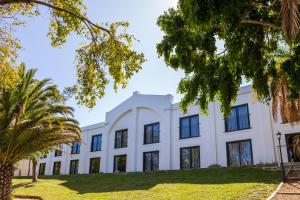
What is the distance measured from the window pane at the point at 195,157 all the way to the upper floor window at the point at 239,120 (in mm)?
3278

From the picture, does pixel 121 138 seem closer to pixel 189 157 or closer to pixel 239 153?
pixel 189 157

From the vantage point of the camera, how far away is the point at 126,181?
22297 millimetres

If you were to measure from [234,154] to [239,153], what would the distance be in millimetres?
416

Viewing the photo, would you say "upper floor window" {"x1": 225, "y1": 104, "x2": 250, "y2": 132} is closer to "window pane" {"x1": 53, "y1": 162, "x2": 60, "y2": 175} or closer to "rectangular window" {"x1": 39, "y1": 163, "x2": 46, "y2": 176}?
"window pane" {"x1": 53, "y1": 162, "x2": 60, "y2": 175}

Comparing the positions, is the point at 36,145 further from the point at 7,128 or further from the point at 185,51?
the point at 185,51

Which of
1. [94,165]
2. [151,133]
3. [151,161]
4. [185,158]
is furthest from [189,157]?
[94,165]

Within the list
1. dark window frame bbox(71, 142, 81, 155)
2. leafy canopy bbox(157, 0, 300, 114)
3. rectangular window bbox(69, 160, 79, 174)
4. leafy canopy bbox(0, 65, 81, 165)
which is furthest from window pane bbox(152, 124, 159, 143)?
leafy canopy bbox(157, 0, 300, 114)

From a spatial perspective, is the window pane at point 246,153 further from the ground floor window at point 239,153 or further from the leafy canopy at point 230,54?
the leafy canopy at point 230,54

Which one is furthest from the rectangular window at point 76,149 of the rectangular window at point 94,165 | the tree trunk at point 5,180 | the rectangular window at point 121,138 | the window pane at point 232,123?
the tree trunk at point 5,180

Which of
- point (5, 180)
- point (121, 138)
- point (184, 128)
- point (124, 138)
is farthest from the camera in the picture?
point (121, 138)

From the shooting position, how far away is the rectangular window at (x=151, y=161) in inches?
1186

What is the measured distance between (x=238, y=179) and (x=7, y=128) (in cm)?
Result: 1211

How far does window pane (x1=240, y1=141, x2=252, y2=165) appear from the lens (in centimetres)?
2403

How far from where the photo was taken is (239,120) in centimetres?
2542
